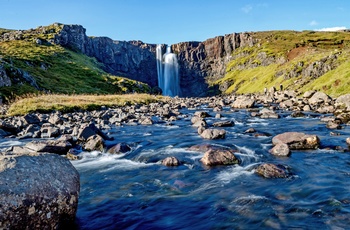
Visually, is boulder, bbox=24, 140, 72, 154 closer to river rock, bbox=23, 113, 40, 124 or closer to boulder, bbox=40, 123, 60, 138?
boulder, bbox=40, 123, 60, 138

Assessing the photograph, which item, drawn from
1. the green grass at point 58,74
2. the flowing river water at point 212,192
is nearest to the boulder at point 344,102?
the flowing river water at point 212,192

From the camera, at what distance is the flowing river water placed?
364 inches

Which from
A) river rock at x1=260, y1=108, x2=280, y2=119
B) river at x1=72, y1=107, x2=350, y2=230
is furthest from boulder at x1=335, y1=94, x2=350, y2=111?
river at x1=72, y1=107, x2=350, y2=230

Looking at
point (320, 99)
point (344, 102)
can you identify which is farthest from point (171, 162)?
point (320, 99)

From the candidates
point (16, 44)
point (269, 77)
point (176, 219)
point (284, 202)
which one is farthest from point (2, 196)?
point (16, 44)

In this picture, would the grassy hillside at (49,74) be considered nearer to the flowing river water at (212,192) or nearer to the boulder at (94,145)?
the boulder at (94,145)

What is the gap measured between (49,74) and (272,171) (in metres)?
95.2

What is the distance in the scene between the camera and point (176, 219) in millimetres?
9625

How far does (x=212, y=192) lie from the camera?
38.3 ft

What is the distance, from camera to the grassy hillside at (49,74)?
68969mm

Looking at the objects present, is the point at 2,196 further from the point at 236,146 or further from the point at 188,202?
the point at 236,146

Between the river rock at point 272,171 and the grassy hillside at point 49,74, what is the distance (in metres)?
56.5

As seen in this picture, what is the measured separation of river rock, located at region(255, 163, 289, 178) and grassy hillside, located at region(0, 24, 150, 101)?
56.5 m

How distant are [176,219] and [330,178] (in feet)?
25.8
